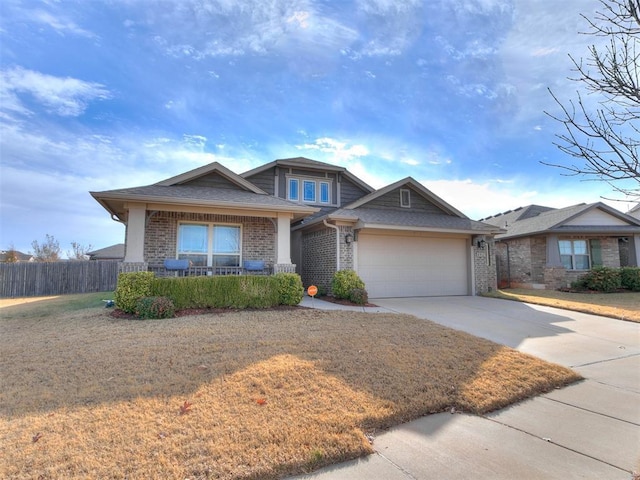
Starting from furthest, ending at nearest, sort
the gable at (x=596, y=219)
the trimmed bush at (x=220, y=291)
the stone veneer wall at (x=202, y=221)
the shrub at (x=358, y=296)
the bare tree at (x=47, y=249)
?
the bare tree at (x=47, y=249), the gable at (x=596, y=219), the stone veneer wall at (x=202, y=221), the shrub at (x=358, y=296), the trimmed bush at (x=220, y=291)

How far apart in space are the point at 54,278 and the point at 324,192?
1504cm

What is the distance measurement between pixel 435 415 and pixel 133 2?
10062 millimetres

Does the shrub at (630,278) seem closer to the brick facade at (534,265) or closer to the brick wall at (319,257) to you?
the brick facade at (534,265)

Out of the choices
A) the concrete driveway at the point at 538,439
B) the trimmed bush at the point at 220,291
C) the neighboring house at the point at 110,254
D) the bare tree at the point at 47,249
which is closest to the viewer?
the concrete driveway at the point at 538,439

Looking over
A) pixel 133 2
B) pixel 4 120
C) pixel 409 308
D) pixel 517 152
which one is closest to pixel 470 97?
pixel 517 152

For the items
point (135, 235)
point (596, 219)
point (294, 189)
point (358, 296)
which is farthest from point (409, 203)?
point (596, 219)

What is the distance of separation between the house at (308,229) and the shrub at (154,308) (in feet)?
5.42

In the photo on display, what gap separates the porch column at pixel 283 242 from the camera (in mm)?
11242

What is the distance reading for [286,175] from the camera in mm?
15352

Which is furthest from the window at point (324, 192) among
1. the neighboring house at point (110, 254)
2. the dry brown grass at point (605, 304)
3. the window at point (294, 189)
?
the neighboring house at point (110, 254)

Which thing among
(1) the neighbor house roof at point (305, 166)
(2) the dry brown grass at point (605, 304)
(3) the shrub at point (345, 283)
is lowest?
(2) the dry brown grass at point (605, 304)

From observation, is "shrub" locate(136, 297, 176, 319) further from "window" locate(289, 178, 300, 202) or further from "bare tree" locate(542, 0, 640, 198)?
"bare tree" locate(542, 0, 640, 198)

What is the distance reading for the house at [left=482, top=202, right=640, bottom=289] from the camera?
16812 millimetres

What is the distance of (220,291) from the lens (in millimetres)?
→ 9359
